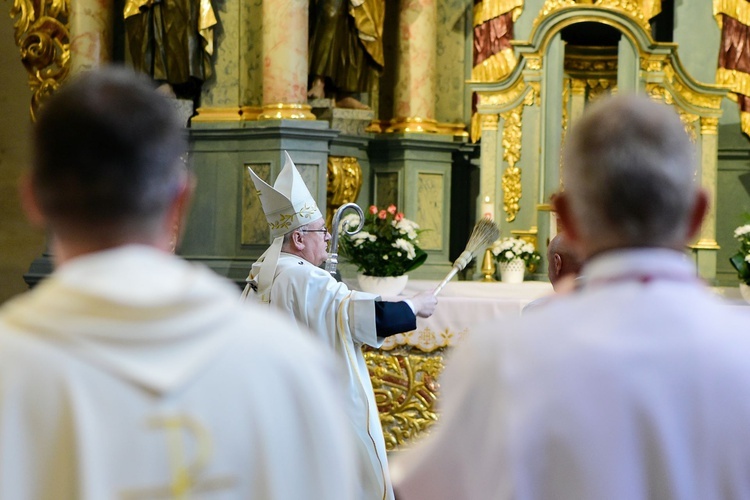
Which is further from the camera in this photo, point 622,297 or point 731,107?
point 731,107

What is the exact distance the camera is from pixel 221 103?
8.90m

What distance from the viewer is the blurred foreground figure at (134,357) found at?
156 centimetres

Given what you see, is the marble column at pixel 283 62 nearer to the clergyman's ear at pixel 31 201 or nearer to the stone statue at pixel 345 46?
the stone statue at pixel 345 46

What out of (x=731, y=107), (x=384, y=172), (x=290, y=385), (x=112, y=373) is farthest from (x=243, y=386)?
(x=731, y=107)

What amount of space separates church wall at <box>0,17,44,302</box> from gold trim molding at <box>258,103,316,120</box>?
2.97 m

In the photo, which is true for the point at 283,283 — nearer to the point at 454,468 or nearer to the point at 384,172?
the point at 454,468

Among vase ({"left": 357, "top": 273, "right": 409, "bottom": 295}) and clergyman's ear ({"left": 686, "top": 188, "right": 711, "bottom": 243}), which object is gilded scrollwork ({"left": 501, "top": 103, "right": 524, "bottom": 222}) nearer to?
vase ({"left": 357, "top": 273, "right": 409, "bottom": 295})

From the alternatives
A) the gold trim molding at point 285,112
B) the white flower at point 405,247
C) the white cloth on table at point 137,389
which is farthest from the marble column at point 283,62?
the white cloth on table at point 137,389

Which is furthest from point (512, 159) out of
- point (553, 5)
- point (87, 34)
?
point (87, 34)

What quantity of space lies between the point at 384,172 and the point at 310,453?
26.2 feet

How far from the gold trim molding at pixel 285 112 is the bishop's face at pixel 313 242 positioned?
3321mm

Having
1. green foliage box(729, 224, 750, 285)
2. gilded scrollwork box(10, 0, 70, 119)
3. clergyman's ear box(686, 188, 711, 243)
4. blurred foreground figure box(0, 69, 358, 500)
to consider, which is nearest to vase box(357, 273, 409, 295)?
green foliage box(729, 224, 750, 285)

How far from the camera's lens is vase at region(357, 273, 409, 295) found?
7.74m

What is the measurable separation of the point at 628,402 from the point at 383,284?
6.01m
